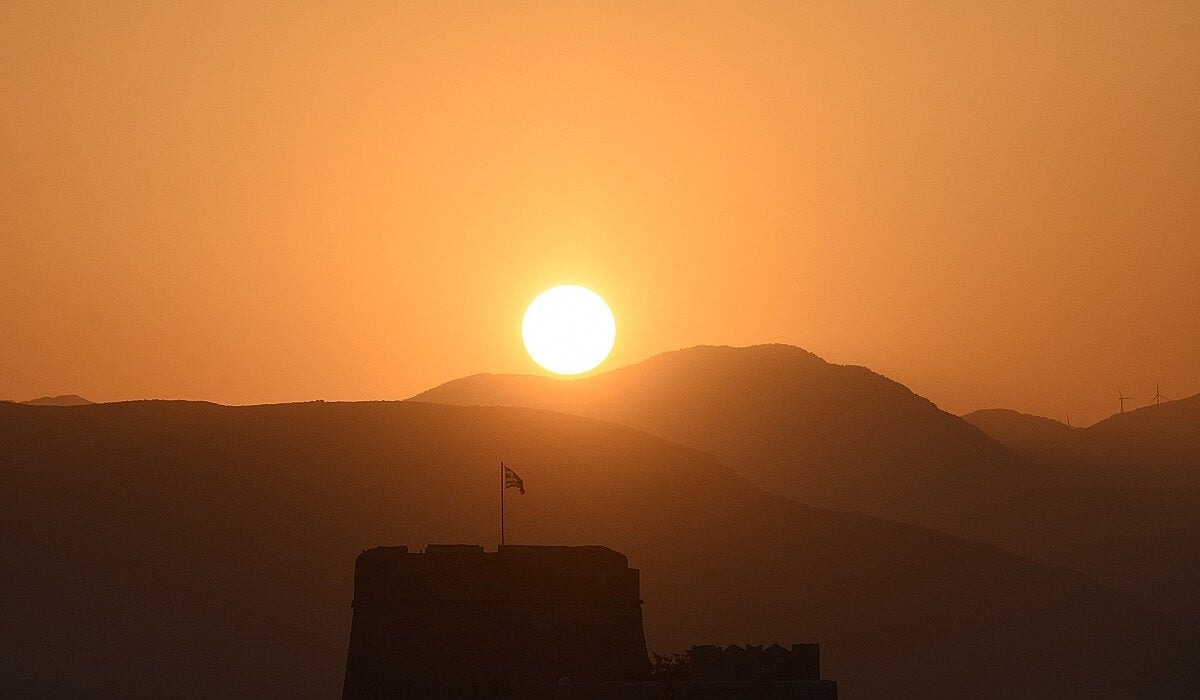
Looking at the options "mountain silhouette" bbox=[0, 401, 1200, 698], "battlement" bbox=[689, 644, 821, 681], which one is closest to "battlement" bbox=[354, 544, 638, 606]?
"battlement" bbox=[689, 644, 821, 681]

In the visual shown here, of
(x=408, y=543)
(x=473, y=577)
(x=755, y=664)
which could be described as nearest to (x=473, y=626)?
(x=473, y=577)

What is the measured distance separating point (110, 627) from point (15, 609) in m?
6.75

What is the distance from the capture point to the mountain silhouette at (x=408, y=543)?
120m

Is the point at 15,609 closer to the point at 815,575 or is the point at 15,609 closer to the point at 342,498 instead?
the point at 342,498

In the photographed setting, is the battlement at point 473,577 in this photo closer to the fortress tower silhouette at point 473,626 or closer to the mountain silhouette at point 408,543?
the fortress tower silhouette at point 473,626

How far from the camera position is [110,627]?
391 ft

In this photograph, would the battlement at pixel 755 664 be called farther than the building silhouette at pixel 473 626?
No

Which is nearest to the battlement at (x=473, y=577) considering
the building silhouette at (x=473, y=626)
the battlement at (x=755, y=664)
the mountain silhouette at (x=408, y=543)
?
the building silhouette at (x=473, y=626)

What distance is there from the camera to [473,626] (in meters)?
36.9

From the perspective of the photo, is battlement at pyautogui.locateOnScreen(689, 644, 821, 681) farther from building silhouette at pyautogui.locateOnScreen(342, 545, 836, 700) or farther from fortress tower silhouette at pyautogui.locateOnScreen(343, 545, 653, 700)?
fortress tower silhouette at pyautogui.locateOnScreen(343, 545, 653, 700)

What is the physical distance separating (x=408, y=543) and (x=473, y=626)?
9506 cm

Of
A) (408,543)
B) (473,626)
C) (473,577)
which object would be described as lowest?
(473,626)

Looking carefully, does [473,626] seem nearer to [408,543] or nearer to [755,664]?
[755,664]

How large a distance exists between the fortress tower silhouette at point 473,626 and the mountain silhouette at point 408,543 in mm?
81426
